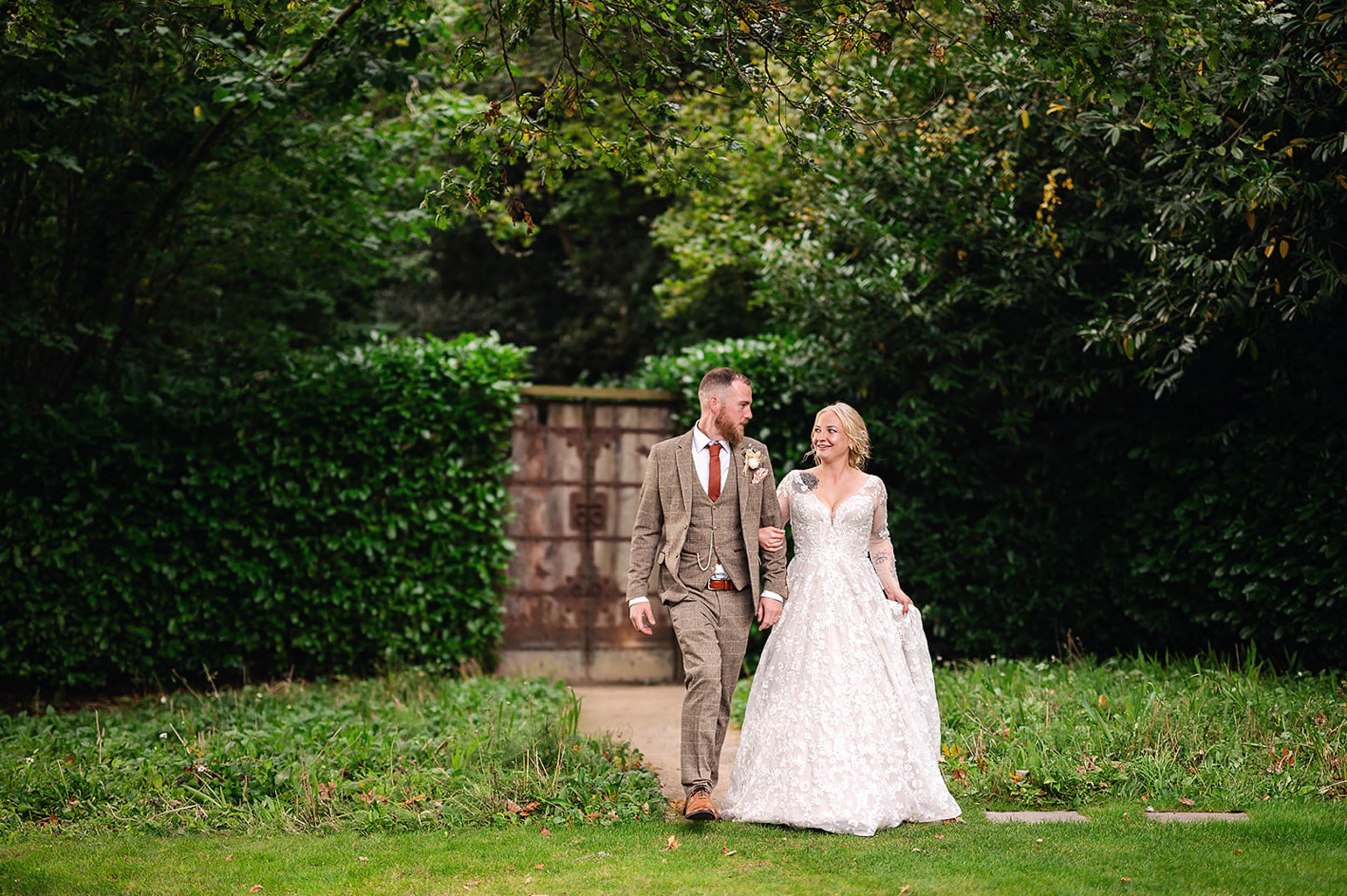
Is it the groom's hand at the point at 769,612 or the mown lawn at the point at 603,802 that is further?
the groom's hand at the point at 769,612

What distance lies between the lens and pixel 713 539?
5043 millimetres

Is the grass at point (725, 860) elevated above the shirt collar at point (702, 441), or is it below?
below

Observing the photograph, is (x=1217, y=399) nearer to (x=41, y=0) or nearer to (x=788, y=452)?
(x=788, y=452)

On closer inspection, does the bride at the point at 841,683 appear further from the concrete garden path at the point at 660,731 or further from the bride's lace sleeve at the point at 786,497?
the concrete garden path at the point at 660,731

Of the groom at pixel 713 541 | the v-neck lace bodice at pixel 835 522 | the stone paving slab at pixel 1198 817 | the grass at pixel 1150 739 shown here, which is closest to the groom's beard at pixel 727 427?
the groom at pixel 713 541

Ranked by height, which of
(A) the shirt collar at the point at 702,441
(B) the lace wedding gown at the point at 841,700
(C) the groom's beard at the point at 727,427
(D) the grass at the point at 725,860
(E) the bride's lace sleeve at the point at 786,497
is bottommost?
(D) the grass at the point at 725,860

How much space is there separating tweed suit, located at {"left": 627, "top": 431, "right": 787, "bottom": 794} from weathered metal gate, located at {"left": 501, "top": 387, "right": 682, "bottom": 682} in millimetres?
4177

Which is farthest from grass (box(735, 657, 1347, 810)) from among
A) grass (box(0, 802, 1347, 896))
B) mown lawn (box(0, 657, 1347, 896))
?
grass (box(0, 802, 1347, 896))

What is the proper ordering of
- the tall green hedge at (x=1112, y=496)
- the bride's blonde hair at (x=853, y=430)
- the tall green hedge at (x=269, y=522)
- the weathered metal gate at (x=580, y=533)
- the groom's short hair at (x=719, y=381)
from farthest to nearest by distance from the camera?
the weathered metal gate at (x=580, y=533)
the tall green hedge at (x=269, y=522)
the tall green hedge at (x=1112, y=496)
the bride's blonde hair at (x=853, y=430)
the groom's short hair at (x=719, y=381)

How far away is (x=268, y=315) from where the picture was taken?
1134cm

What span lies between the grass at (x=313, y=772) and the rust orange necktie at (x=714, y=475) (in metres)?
1.42

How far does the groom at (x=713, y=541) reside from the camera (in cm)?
499

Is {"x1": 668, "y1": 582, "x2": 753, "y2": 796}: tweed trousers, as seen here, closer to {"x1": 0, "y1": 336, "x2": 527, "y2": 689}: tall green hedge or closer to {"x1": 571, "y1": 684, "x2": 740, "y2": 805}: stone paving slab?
{"x1": 571, "y1": 684, "x2": 740, "y2": 805}: stone paving slab

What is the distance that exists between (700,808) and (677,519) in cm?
121
